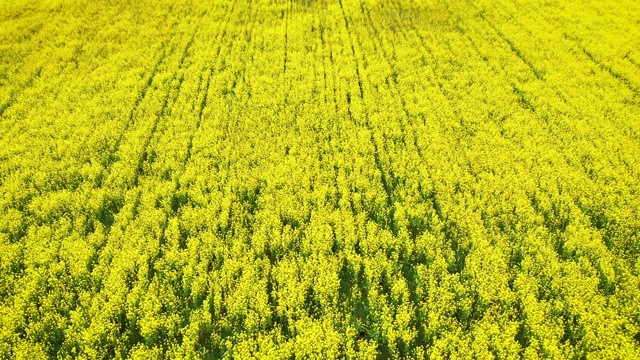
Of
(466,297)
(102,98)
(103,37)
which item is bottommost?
(466,297)

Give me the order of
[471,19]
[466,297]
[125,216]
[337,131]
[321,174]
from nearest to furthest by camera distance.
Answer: [466,297], [125,216], [321,174], [337,131], [471,19]

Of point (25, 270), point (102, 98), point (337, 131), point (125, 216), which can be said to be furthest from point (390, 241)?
point (102, 98)

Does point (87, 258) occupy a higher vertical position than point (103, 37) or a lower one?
lower

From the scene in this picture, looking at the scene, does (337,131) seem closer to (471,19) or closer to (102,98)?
(102,98)

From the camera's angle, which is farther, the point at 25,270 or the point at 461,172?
the point at 461,172

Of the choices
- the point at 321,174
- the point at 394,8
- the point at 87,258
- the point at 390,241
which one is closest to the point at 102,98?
the point at 87,258

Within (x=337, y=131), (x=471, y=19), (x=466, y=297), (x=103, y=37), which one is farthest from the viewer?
(x=471, y=19)

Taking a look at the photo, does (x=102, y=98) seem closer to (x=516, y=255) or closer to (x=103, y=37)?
(x=103, y=37)
